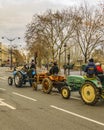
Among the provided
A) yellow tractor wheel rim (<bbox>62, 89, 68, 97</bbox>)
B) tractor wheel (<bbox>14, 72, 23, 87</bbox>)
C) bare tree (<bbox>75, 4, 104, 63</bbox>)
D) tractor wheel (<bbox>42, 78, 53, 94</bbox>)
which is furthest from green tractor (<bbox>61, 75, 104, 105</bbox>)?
bare tree (<bbox>75, 4, 104, 63</bbox>)

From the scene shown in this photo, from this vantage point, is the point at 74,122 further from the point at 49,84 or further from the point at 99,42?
the point at 99,42

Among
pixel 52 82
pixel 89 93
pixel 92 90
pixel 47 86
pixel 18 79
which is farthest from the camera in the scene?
pixel 18 79

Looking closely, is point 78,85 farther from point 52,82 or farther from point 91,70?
point 52,82

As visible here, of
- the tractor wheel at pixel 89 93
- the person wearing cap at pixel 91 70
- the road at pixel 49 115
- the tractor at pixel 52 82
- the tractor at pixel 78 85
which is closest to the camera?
the road at pixel 49 115

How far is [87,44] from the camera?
143 feet

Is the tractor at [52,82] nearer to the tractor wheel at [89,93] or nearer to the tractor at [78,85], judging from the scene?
the tractor at [78,85]

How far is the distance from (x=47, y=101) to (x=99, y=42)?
2998 cm

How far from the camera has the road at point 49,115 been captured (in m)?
9.83

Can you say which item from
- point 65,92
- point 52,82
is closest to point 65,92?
point 65,92

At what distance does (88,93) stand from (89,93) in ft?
0.21

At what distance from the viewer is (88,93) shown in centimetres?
1445

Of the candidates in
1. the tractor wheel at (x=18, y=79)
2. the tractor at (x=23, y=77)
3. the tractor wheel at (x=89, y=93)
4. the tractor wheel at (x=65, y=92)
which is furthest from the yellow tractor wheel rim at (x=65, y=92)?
the tractor wheel at (x=18, y=79)

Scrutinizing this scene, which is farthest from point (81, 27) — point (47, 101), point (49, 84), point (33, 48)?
point (47, 101)

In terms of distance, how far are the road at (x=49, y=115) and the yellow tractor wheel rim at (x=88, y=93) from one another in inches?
12.5
